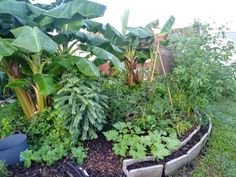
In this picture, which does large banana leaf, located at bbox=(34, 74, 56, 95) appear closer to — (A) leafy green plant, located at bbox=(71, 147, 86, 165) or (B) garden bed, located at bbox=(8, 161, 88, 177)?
(A) leafy green plant, located at bbox=(71, 147, 86, 165)

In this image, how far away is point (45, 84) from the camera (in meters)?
2.77

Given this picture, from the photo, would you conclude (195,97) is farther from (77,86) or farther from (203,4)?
(203,4)

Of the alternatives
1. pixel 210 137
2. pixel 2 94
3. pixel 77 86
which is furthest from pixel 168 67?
pixel 2 94

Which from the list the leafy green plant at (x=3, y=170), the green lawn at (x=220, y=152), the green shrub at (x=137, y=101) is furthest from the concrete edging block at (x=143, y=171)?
the leafy green plant at (x=3, y=170)

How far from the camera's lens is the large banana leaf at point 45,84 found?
8.91ft

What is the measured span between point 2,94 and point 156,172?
310 cm

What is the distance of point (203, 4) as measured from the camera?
791 centimetres

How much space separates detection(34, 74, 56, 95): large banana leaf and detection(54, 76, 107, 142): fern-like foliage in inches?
4.8

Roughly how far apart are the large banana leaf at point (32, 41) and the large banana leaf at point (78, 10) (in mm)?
308

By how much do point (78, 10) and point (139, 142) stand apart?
60.8 inches

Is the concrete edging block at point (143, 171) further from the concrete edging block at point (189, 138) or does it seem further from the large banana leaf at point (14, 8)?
the large banana leaf at point (14, 8)

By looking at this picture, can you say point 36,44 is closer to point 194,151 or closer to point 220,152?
point 194,151

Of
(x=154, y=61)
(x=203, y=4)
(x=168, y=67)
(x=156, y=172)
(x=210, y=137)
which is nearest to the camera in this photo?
(x=156, y=172)

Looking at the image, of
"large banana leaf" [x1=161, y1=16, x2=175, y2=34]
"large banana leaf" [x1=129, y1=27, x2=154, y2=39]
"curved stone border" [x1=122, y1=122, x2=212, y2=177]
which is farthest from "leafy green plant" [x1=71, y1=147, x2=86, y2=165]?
"large banana leaf" [x1=161, y1=16, x2=175, y2=34]
